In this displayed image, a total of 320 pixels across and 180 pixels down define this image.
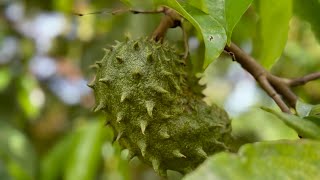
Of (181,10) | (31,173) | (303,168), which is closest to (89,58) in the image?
(31,173)

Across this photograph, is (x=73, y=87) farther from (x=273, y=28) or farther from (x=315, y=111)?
(x=315, y=111)

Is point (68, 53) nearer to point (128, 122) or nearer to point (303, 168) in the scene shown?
point (128, 122)

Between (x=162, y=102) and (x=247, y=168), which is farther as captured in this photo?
(x=162, y=102)

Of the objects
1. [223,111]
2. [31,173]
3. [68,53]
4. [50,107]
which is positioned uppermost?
[223,111]

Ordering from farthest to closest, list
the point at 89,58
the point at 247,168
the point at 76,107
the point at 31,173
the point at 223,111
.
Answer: the point at 76,107 → the point at 89,58 → the point at 31,173 → the point at 223,111 → the point at 247,168

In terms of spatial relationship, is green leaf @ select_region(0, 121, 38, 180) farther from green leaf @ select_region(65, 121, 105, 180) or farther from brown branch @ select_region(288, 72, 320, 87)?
brown branch @ select_region(288, 72, 320, 87)

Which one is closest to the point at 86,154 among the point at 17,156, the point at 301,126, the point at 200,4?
the point at 17,156

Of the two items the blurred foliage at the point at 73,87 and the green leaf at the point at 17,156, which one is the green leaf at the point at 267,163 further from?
the green leaf at the point at 17,156
